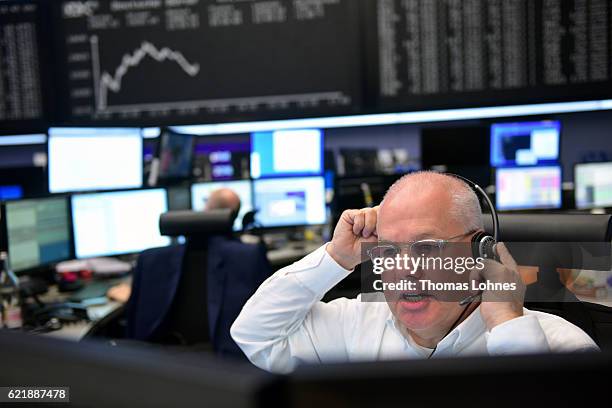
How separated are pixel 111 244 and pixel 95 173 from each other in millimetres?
372

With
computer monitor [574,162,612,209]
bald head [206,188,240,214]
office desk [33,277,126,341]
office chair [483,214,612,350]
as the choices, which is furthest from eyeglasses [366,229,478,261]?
computer monitor [574,162,612,209]

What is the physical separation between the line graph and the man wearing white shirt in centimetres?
236

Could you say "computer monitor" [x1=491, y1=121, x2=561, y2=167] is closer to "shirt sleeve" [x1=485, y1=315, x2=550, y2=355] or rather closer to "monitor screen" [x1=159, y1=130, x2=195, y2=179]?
"monitor screen" [x1=159, y1=130, x2=195, y2=179]

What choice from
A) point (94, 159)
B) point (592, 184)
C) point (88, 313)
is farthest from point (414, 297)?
point (592, 184)

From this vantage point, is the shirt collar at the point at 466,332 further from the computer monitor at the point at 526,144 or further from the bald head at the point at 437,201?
the computer monitor at the point at 526,144

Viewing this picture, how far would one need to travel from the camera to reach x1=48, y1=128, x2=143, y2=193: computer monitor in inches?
112

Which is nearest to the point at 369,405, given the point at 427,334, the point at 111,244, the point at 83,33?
the point at 427,334

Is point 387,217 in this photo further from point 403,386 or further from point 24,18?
point 24,18

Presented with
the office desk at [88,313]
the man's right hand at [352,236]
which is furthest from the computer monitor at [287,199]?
the man's right hand at [352,236]

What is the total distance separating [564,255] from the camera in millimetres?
1032

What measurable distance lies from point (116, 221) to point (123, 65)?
96 cm

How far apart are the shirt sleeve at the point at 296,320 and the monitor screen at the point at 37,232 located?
4.84 ft

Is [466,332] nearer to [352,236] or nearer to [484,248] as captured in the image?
[484,248]

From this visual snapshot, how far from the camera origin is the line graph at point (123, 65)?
335cm
